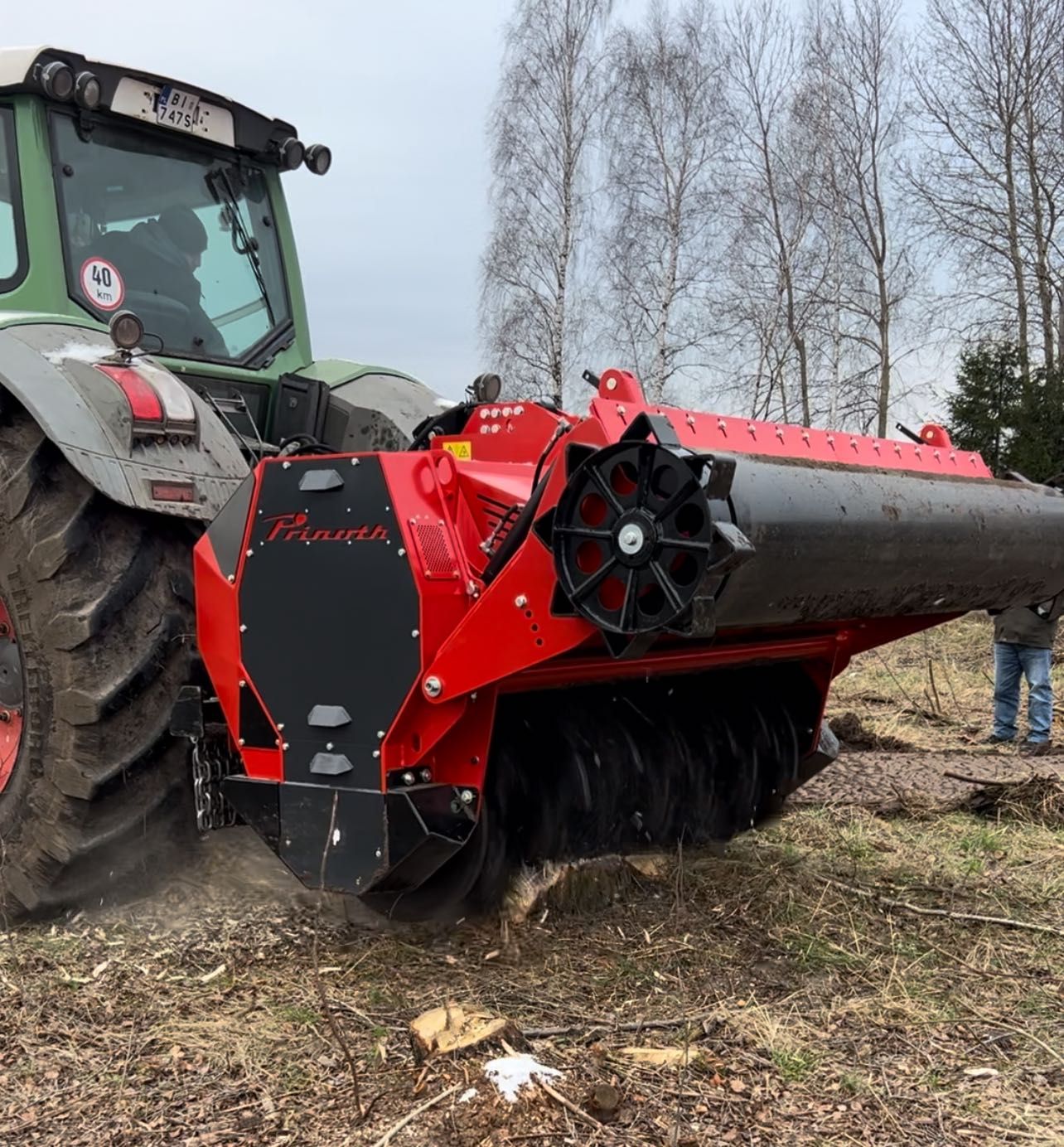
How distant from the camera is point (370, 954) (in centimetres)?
332

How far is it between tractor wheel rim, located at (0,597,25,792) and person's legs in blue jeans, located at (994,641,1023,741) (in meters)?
5.60

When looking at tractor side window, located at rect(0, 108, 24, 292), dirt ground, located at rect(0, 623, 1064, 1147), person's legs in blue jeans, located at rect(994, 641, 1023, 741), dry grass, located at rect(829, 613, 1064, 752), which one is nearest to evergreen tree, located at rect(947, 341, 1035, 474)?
dry grass, located at rect(829, 613, 1064, 752)

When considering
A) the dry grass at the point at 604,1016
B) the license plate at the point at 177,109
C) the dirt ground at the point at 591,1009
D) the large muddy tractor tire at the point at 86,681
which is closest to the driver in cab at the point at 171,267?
the license plate at the point at 177,109

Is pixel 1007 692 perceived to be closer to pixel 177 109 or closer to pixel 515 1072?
pixel 177 109

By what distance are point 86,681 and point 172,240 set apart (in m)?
1.85

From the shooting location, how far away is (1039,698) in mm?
7195

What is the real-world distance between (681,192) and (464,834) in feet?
57.3

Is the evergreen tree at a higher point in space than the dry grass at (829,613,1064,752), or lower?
higher

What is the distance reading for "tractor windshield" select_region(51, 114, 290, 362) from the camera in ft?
13.7

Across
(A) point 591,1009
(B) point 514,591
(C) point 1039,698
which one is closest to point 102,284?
(B) point 514,591

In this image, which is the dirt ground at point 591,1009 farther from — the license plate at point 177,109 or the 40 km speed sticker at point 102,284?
the license plate at point 177,109

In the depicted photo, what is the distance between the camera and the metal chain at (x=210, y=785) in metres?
3.37

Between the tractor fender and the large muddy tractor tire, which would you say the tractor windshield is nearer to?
the tractor fender

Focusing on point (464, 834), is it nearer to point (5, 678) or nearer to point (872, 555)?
point (872, 555)
